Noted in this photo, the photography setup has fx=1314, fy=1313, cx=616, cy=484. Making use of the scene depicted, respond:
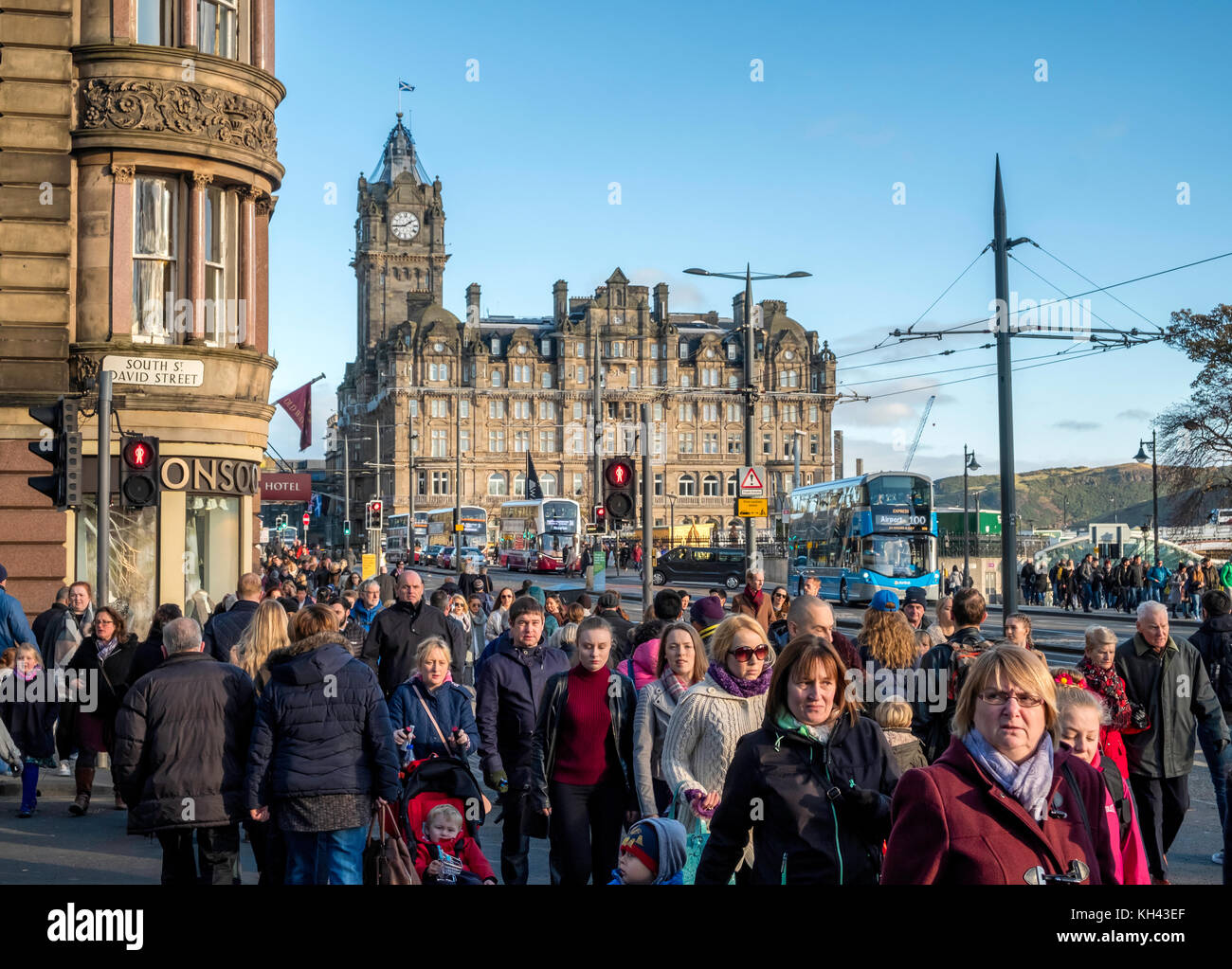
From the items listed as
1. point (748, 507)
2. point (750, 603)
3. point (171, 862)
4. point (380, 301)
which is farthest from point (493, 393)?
point (171, 862)

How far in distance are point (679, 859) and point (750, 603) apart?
1047 centimetres

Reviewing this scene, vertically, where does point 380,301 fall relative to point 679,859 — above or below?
above

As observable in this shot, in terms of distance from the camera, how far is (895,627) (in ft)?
28.1

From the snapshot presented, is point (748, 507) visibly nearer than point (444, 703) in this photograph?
No

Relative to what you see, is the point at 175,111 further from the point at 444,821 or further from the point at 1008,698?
the point at 1008,698

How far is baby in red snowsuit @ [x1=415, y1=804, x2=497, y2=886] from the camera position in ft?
21.1

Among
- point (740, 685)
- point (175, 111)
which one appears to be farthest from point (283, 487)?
point (740, 685)

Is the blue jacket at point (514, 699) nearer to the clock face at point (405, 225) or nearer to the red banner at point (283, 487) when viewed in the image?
the red banner at point (283, 487)

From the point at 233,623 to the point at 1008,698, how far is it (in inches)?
333

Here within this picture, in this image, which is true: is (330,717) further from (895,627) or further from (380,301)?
(380,301)

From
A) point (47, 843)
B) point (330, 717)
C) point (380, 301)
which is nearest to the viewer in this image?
point (330, 717)

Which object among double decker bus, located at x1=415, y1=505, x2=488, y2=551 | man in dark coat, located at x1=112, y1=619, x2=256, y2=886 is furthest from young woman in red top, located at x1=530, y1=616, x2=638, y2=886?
double decker bus, located at x1=415, y1=505, x2=488, y2=551

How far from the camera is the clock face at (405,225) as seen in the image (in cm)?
12675

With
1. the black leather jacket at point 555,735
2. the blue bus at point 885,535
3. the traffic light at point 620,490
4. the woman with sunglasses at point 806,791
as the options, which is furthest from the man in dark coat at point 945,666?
the blue bus at point 885,535
